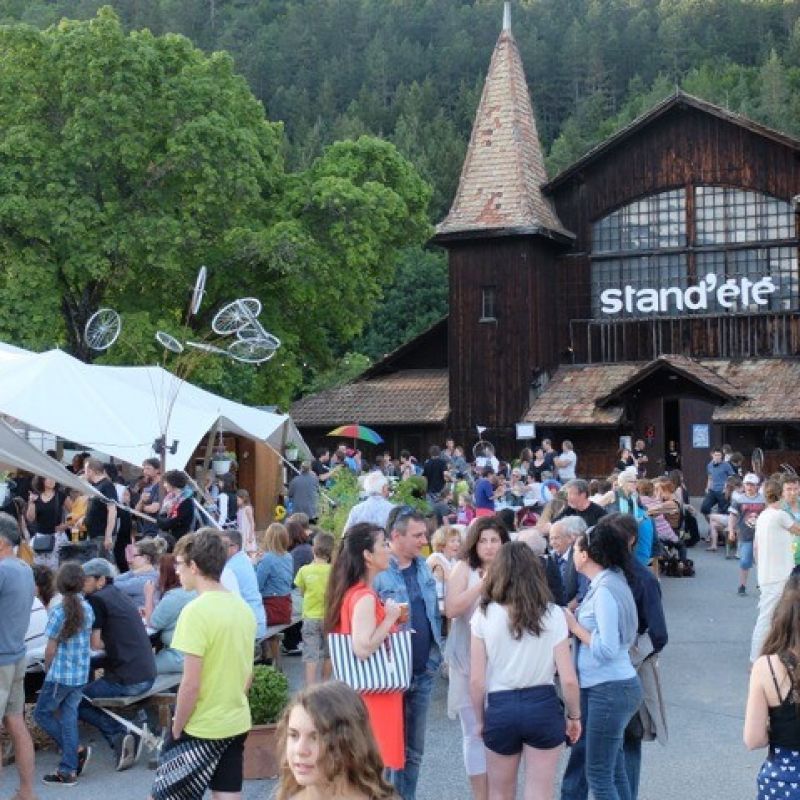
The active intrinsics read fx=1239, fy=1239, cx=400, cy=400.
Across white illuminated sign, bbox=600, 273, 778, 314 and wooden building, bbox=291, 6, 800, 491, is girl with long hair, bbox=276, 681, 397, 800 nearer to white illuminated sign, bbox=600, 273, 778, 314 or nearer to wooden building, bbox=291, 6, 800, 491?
wooden building, bbox=291, 6, 800, 491

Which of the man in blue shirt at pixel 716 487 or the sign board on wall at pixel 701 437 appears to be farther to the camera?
the sign board on wall at pixel 701 437

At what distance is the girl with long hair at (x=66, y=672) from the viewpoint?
7906 millimetres

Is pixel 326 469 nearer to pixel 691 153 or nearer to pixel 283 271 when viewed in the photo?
pixel 283 271

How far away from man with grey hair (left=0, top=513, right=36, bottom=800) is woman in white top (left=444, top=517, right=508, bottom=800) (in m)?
2.45

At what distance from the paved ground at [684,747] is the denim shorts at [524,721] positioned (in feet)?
6.85

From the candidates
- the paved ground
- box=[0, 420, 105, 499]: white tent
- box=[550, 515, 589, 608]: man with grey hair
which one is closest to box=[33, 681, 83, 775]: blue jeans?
the paved ground

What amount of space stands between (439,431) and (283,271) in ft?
20.5

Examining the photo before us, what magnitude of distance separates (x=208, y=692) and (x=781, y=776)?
2602 mm

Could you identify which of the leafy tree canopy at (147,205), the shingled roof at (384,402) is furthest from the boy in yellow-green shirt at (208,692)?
the shingled roof at (384,402)

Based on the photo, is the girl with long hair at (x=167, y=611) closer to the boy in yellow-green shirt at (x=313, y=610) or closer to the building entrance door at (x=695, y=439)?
the boy in yellow-green shirt at (x=313, y=610)

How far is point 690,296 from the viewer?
31328 millimetres

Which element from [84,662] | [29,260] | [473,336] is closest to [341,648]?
[84,662]

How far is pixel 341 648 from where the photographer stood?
19.7 ft

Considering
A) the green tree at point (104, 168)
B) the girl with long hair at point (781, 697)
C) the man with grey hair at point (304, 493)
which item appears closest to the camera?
the girl with long hair at point (781, 697)
